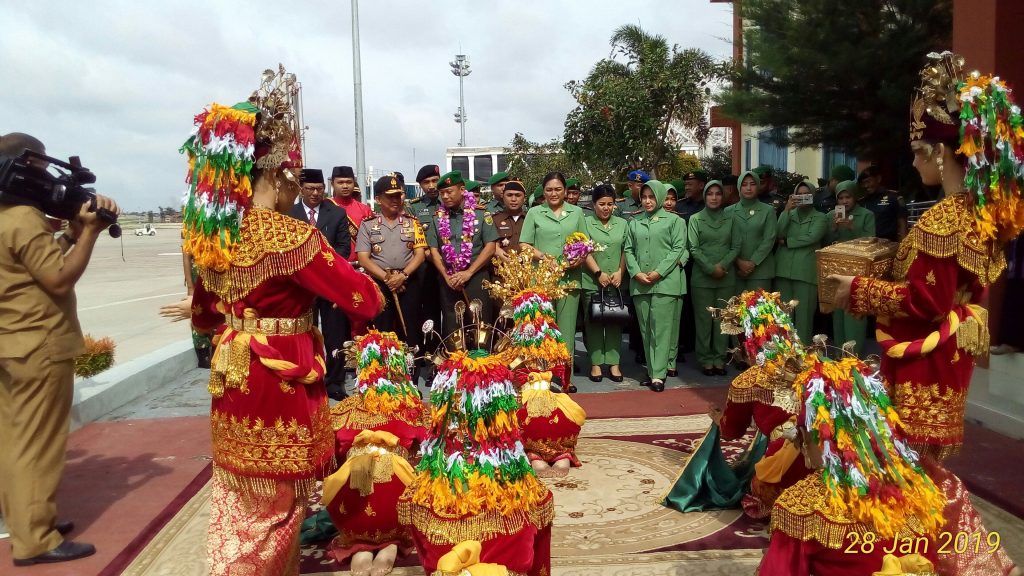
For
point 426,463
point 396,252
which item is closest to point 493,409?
point 426,463

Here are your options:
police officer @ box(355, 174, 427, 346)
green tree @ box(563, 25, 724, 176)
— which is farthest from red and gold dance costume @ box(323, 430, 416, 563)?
green tree @ box(563, 25, 724, 176)

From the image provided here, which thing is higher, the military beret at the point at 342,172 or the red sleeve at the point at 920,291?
the military beret at the point at 342,172

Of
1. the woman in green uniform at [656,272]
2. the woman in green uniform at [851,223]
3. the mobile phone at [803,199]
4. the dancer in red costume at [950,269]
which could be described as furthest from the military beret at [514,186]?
the dancer in red costume at [950,269]

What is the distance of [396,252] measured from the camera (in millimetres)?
6746

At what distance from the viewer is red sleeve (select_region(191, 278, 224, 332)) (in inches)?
124

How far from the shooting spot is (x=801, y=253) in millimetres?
7371

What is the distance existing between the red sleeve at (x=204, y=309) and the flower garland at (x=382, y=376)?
0.75 m

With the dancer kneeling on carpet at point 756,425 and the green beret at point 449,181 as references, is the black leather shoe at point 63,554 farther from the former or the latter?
the green beret at point 449,181

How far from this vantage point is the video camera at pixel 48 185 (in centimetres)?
359

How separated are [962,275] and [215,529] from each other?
10.2 ft

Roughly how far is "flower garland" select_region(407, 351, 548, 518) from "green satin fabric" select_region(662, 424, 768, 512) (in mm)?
1830

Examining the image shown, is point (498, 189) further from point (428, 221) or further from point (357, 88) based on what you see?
point (357, 88)

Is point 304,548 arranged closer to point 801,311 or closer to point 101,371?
point 101,371

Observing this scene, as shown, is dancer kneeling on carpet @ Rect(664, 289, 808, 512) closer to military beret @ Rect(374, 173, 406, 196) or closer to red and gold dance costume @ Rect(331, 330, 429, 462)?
red and gold dance costume @ Rect(331, 330, 429, 462)
